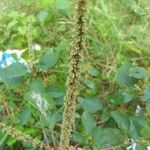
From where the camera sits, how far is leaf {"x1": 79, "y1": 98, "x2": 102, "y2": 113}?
4.01 ft

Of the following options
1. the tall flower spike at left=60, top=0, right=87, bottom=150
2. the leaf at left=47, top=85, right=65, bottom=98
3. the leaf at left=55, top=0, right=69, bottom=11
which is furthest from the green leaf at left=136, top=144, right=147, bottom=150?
the leaf at left=55, top=0, right=69, bottom=11

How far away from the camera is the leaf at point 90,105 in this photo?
1222mm

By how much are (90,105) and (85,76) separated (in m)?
0.17

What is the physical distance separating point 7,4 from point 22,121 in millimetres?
1001

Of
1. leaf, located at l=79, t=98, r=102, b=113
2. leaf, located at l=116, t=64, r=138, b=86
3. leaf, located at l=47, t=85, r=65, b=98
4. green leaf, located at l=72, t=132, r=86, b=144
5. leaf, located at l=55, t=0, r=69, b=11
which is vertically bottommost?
green leaf, located at l=72, t=132, r=86, b=144

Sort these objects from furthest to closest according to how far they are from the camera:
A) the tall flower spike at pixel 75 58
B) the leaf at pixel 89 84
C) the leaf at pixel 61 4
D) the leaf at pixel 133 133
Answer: the leaf at pixel 61 4, the leaf at pixel 89 84, the leaf at pixel 133 133, the tall flower spike at pixel 75 58

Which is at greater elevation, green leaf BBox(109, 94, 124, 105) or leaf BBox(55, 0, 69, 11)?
leaf BBox(55, 0, 69, 11)

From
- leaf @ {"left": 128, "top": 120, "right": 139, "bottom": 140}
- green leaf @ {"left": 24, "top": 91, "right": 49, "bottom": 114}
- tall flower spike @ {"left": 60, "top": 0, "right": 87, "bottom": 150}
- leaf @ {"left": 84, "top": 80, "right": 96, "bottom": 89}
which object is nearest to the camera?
tall flower spike @ {"left": 60, "top": 0, "right": 87, "bottom": 150}

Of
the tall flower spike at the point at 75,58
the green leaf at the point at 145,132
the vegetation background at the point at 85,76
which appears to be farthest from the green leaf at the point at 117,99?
the tall flower spike at the point at 75,58

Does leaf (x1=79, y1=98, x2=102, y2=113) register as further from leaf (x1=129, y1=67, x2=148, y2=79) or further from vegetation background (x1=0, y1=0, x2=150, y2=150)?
leaf (x1=129, y1=67, x2=148, y2=79)

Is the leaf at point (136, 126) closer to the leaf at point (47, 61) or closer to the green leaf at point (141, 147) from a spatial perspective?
the green leaf at point (141, 147)

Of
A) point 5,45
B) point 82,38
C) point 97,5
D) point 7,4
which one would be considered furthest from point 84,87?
point 82,38

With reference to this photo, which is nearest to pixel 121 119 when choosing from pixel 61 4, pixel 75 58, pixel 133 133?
pixel 133 133

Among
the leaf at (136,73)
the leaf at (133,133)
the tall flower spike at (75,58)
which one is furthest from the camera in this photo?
the leaf at (136,73)
